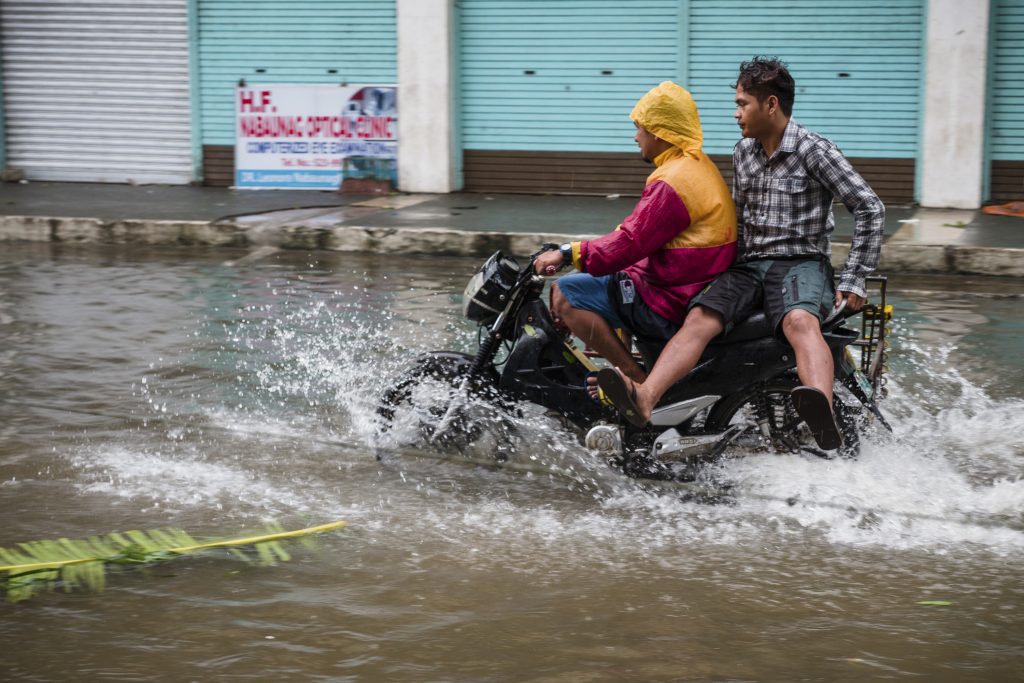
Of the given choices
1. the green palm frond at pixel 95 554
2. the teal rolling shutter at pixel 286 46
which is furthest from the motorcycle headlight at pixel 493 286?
the teal rolling shutter at pixel 286 46

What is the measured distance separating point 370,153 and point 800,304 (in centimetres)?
1127

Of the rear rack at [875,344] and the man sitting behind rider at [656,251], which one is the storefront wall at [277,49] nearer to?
the man sitting behind rider at [656,251]

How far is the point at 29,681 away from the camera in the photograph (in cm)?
337

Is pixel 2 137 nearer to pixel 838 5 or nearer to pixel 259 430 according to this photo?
pixel 838 5

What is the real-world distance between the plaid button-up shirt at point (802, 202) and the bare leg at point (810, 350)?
28 centimetres

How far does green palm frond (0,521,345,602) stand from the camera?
4.02 metres

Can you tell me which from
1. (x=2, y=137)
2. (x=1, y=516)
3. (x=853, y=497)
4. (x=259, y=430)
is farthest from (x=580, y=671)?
(x=2, y=137)

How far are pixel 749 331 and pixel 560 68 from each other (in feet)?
34.3

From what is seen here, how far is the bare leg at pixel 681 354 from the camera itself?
4.69 metres

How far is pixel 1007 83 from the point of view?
43.3 feet

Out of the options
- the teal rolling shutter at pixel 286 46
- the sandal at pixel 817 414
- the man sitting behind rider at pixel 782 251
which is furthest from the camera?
the teal rolling shutter at pixel 286 46

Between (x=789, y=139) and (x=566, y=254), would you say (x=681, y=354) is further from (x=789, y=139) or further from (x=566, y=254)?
(x=789, y=139)

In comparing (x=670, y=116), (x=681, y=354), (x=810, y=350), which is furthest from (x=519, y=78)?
(x=810, y=350)

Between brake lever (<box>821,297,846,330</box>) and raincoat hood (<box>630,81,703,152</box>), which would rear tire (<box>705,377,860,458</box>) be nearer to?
brake lever (<box>821,297,846,330</box>)
